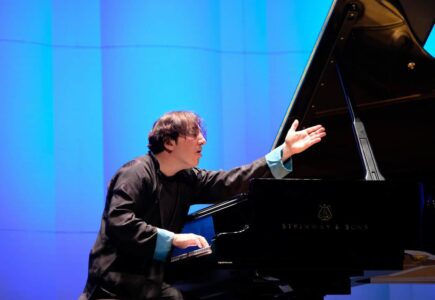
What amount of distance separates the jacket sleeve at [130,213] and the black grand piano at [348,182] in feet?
0.49

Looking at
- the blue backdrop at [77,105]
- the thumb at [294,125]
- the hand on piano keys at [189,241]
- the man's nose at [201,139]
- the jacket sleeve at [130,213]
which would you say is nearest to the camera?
the hand on piano keys at [189,241]

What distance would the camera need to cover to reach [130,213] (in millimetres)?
2570

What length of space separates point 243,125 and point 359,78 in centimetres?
176

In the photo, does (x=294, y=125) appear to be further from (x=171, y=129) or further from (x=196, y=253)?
(x=196, y=253)

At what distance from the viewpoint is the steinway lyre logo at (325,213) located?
7.42ft

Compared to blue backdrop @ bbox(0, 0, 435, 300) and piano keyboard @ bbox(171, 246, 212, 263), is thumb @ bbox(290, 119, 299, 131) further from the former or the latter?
blue backdrop @ bbox(0, 0, 435, 300)

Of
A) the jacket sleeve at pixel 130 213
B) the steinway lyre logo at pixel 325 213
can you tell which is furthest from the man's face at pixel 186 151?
the steinway lyre logo at pixel 325 213

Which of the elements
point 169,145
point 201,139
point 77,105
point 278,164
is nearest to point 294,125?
point 278,164

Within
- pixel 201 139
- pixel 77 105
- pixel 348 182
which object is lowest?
pixel 348 182

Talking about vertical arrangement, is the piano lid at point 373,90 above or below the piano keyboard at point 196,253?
above

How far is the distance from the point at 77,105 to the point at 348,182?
2.45 metres

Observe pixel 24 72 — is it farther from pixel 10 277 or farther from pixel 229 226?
pixel 229 226

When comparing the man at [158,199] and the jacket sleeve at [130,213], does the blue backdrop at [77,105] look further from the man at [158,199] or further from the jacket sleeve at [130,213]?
the jacket sleeve at [130,213]

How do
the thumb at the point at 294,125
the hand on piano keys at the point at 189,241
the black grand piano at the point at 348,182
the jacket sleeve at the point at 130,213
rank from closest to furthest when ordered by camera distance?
the black grand piano at the point at 348,182 → the hand on piano keys at the point at 189,241 → the jacket sleeve at the point at 130,213 → the thumb at the point at 294,125
